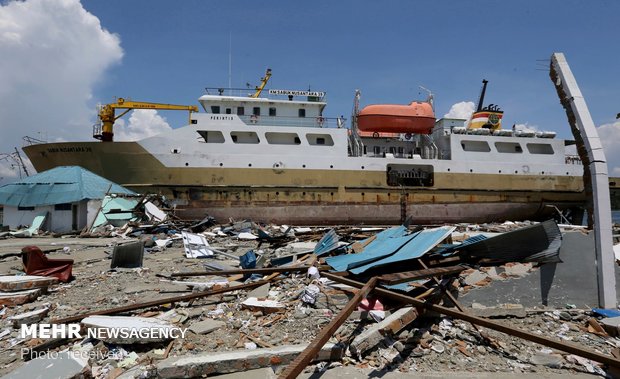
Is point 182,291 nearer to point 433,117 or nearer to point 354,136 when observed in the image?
point 354,136

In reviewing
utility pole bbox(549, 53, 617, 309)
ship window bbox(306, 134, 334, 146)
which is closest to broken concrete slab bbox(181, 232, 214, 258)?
utility pole bbox(549, 53, 617, 309)

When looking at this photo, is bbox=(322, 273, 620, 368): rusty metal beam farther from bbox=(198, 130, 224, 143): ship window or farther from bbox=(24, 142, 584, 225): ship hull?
bbox=(198, 130, 224, 143): ship window

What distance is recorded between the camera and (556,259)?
14.1 feet

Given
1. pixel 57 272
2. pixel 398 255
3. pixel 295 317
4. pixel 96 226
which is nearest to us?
pixel 295 317

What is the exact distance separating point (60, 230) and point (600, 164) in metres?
18.7

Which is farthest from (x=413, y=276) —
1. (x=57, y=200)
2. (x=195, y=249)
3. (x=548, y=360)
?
(x=57, y=200)

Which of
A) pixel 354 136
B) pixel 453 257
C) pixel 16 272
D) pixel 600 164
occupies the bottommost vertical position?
pixel 16 272

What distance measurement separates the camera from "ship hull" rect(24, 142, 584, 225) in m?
15.6

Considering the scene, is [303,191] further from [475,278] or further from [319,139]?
[475,278]

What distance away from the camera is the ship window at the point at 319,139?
17552mm

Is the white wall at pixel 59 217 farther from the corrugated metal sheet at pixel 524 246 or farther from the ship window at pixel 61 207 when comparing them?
the corrugated metal sheet at pixel 524 246

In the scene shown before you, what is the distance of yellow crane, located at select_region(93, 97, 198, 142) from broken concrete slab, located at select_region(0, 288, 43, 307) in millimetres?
13470

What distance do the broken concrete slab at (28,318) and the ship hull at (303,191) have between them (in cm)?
1158

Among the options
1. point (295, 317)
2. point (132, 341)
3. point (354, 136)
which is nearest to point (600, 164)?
point (295, 317)
